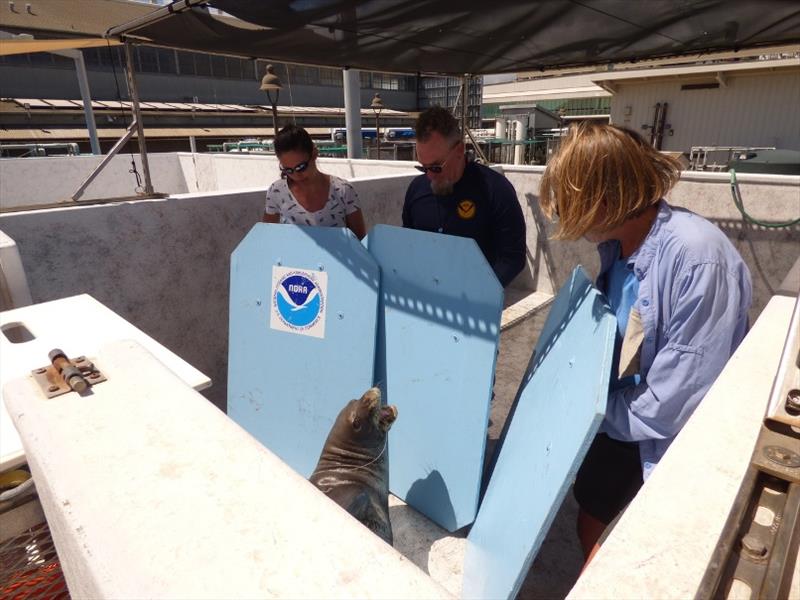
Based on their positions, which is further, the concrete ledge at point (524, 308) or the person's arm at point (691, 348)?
the concrete ledge at point (524, 308)

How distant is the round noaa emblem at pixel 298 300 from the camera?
285 centimetres

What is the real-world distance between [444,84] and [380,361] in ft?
118

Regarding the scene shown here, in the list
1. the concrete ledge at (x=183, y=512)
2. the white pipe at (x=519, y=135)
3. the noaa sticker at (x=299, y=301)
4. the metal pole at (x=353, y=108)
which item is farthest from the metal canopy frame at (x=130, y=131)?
the white pipe at (x=519, y=135)

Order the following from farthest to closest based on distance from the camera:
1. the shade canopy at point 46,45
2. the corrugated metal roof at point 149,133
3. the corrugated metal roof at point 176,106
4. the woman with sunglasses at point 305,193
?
the corrugated metal roof at point 176,106 < the corrugated metal roof at point 149,133 < the shade canopy at point 46,45 < the woman with sunglasses at point 305,193

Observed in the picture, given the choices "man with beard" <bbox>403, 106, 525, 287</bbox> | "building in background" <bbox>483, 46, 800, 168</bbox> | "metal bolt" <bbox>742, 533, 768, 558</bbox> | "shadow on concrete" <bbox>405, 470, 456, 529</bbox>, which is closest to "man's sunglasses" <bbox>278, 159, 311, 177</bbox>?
"man with beard" <bbox>403, 106, 525, 287</bbox>

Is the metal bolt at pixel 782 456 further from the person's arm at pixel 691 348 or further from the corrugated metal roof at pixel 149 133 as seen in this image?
the corrugated metal roof at pixel 149 133

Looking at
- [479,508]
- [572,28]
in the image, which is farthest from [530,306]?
[479,508]

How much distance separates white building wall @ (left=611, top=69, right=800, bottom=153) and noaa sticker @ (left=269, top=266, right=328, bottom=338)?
19314 mm

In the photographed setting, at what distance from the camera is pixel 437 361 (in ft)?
8.25

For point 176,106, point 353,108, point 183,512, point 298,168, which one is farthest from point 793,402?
point 176,106

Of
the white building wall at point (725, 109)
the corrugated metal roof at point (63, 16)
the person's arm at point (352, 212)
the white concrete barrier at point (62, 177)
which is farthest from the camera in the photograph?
the white building wall at point (725, 109)

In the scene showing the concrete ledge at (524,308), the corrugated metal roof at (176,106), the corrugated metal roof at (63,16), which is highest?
the corrugated metal roof at (63,16)

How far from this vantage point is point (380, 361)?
2.79 meters

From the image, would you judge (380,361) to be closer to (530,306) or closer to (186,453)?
(186,453)
